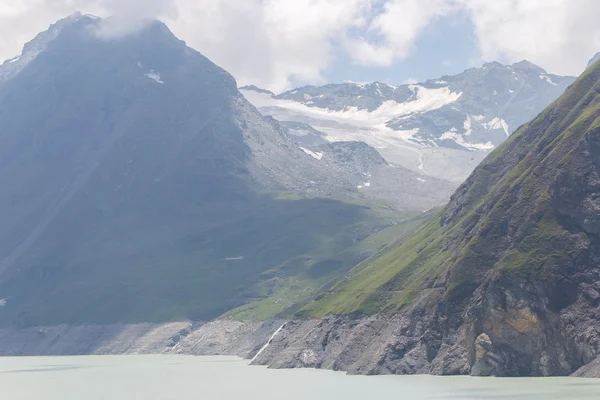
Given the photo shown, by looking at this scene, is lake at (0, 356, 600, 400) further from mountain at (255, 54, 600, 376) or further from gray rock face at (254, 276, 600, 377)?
mountain at (255, 54, 600, 376)

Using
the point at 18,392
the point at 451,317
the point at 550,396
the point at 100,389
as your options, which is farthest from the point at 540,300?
the point at 18,392

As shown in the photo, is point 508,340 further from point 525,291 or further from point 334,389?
point 334,389

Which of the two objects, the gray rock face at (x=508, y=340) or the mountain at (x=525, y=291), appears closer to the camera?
the gray rock face at (x=508, y=340)

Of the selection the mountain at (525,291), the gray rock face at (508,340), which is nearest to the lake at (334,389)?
the gray rock face at (508,340)

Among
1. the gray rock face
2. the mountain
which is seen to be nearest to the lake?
the gray rock face

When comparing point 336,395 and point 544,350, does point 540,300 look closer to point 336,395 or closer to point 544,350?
point 544,350

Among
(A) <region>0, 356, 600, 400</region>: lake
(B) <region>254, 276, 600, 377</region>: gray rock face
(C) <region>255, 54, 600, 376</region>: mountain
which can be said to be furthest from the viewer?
(C) <region>255, 54, 600, 376</region>: mountain

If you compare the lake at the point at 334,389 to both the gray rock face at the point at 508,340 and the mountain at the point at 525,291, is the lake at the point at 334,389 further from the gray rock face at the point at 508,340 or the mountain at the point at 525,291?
the mountain at the point at 525,291

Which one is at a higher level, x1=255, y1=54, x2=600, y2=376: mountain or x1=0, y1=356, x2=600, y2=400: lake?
x1=255, y1=54, x2=600, y2=376: mountain

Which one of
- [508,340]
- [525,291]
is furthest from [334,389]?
[525,291]

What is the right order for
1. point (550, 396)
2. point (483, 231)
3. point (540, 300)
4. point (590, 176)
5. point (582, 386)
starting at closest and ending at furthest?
point (550, 396) < point (582, 386) < point (540, 300) < point (590, 176) < point (483, 231)

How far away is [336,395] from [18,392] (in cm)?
7294

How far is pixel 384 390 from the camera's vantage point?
15500 cm

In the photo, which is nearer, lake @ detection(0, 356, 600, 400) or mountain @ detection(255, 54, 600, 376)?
lake @ detection(0, 356, 600, 400)
